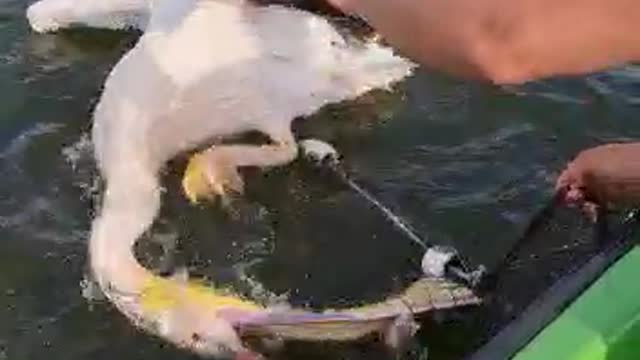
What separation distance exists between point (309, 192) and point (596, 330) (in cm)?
261

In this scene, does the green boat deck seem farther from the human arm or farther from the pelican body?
the pelican body

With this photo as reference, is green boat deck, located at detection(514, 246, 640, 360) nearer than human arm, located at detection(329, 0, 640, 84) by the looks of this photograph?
No

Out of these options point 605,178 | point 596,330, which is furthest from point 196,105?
point 596,330

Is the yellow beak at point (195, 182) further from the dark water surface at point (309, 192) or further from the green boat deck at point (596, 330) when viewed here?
the green boat deck at point (596, 330)

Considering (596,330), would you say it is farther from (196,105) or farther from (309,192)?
(196,105)

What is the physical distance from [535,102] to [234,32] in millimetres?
1556

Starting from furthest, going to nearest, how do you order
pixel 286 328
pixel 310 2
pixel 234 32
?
pixel 234 32, pixel 286 328, pixel 310 2

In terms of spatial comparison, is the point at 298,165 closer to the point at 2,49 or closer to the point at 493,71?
the point at 2,49

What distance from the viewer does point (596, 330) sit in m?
2.54

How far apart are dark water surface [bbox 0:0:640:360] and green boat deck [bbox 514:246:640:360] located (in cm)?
145

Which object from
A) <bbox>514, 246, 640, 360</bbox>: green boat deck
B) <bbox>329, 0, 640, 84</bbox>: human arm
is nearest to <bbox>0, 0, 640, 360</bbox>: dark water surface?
<bbox>514, 246, 640, 360</bbox>: green boat deck

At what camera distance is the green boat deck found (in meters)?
2.50

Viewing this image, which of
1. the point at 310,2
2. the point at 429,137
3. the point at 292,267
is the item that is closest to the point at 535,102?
the point at 429,137

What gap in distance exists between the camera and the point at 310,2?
1.94 m
